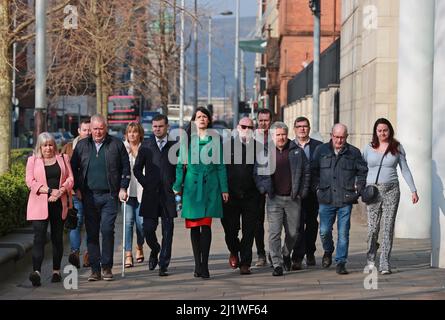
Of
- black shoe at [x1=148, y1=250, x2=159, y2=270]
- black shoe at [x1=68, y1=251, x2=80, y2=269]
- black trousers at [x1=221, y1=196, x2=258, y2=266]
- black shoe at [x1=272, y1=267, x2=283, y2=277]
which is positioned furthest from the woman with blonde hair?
black shoe at [x1=272, y1=267, x2=283, y2=277]

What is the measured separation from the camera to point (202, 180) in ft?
43.6

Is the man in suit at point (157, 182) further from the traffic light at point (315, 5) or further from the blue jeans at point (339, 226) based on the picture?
the traffic light at point (315, 5)

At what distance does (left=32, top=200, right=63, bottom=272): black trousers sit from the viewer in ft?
41.7

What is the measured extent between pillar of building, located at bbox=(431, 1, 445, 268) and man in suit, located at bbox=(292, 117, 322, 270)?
59.6 inches

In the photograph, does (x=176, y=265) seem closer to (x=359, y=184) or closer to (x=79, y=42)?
(x=359, y=184)

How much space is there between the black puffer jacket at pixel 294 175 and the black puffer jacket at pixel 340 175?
0.74 feet

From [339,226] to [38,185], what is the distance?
3678 mm

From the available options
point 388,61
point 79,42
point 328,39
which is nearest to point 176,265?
point 388,61

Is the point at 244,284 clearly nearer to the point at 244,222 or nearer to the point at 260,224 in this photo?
the point at 244,222

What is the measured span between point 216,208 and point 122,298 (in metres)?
2.20

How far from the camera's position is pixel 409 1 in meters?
17.5

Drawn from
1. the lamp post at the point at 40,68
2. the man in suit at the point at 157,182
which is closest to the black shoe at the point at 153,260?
the man in suit at the point at 157,182

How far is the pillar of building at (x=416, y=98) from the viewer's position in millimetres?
17500

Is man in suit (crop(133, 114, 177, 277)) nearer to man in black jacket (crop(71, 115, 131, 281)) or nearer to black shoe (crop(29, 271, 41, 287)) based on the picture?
man in black jacket (crop(71, 115, 131, 281))
